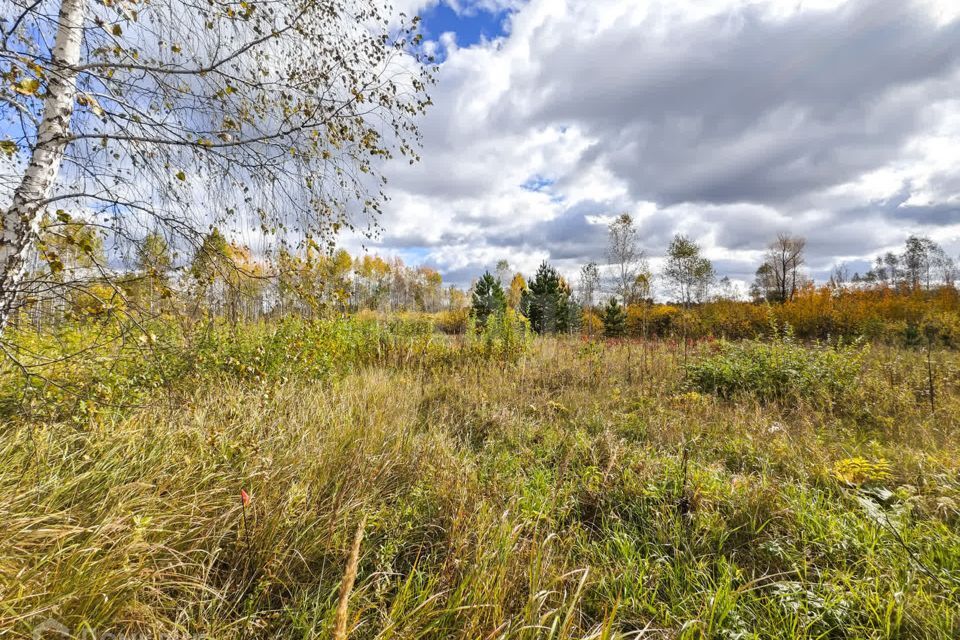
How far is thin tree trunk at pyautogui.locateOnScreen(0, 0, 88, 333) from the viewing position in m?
2.06

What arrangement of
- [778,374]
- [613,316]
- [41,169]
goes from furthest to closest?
1. [613,316]
2. [778,374]
3. [41,169]

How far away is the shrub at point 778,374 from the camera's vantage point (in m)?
5.41

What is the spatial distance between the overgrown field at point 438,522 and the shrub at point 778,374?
1300mm

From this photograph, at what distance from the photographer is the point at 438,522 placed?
2.24 m

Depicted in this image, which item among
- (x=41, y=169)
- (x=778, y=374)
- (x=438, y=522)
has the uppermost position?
(x=41, y=169)

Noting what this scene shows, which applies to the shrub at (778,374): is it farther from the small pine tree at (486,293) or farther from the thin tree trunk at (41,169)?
the small pine tree at (486,293)

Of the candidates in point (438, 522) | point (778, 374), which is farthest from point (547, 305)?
point (438, 522)

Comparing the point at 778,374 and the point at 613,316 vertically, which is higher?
the point at 613,316

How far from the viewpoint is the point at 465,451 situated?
3.43 meters

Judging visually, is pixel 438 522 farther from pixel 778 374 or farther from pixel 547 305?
pixel 547 305

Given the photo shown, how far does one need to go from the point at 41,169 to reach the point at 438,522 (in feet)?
10.9

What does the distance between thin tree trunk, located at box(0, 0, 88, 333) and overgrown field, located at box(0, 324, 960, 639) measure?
692 mm

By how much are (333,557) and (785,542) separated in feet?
8.90

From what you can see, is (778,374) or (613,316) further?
(613,316)
